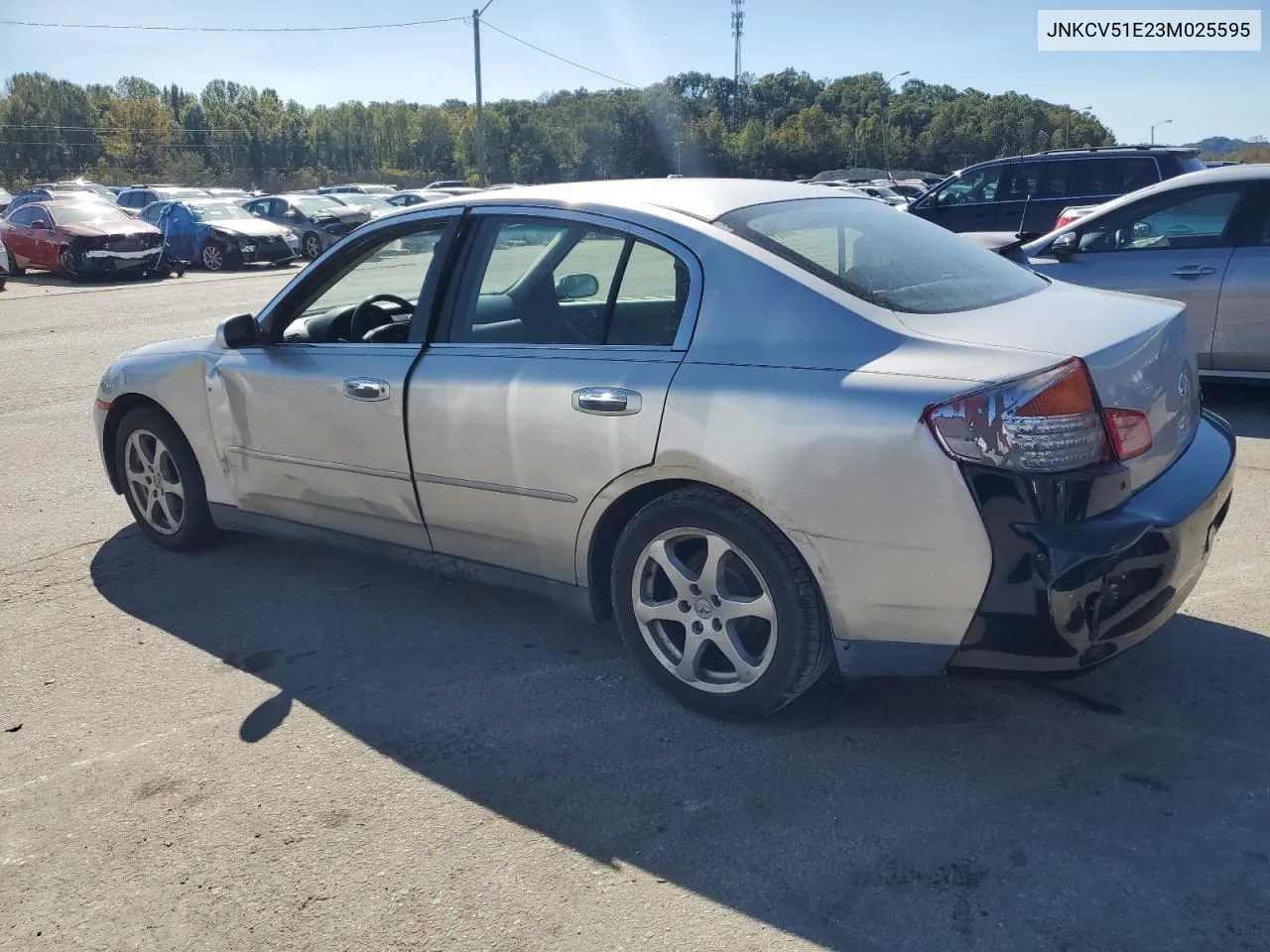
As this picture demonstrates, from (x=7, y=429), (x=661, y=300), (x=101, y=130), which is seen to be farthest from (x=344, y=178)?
(x=661, y=300)

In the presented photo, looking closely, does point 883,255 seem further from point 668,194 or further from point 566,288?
point 566,288

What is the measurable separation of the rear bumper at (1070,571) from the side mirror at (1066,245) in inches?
194

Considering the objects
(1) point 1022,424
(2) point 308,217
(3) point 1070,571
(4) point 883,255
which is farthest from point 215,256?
(3) point 1070,571

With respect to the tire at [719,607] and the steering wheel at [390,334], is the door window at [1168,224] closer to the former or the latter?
the steering wheel at [390,334]

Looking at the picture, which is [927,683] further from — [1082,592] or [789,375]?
[789,375]

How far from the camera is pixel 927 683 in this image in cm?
361

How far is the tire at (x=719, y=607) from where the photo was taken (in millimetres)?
3117

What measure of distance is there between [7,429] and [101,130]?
290ft

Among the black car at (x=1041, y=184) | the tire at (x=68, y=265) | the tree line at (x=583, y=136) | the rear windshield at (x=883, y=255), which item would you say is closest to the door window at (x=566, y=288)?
the rear windshield at (x=883, y=255)

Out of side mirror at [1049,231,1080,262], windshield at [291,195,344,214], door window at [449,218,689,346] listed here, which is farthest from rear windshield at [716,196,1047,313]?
windshield at [291,195,344,214]

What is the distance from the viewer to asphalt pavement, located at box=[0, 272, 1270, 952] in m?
2.54

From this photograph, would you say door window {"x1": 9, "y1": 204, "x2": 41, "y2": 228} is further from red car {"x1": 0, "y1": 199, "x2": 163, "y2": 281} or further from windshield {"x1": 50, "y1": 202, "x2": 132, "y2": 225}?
windshield {"x1": 50, "y1": 202, "x2": 132, "y2": 225}

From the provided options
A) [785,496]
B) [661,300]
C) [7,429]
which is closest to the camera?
[785,496]

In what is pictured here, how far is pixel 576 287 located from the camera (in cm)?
390
